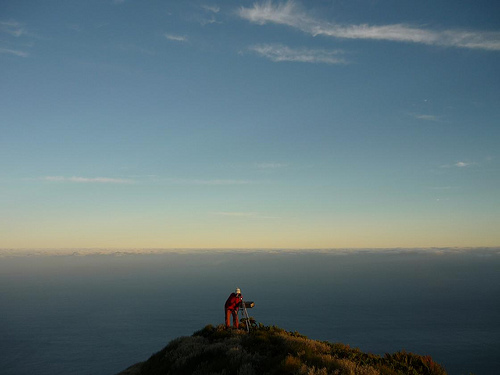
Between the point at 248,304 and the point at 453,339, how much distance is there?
217963 mm

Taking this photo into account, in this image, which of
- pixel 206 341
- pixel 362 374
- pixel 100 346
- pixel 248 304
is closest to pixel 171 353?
pixel 206 341

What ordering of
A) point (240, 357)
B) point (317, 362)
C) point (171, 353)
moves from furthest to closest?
point (171, 353)
point (240, 357)
point (317, 362)

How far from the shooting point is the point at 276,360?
37.7ft

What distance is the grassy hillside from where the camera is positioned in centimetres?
1068

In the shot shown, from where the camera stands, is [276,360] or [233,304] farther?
[233,304]

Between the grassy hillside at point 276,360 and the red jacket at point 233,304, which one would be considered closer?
the grassy hillside at point 276,360

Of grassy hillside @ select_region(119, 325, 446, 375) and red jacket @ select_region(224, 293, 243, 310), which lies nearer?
grassy hillside @ select_region(119, 325, 446, 375)

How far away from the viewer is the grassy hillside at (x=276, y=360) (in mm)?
10680

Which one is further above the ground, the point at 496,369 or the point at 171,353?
the point at 171,353

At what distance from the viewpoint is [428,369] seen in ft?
41.5

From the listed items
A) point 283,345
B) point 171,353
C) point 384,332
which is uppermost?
point 283,345

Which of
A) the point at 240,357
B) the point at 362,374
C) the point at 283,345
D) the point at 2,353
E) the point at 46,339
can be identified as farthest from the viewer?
the point at 46,339

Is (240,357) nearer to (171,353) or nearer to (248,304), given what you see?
Answer: (171,353)

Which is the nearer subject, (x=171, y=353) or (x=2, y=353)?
(x=171, y=353)
